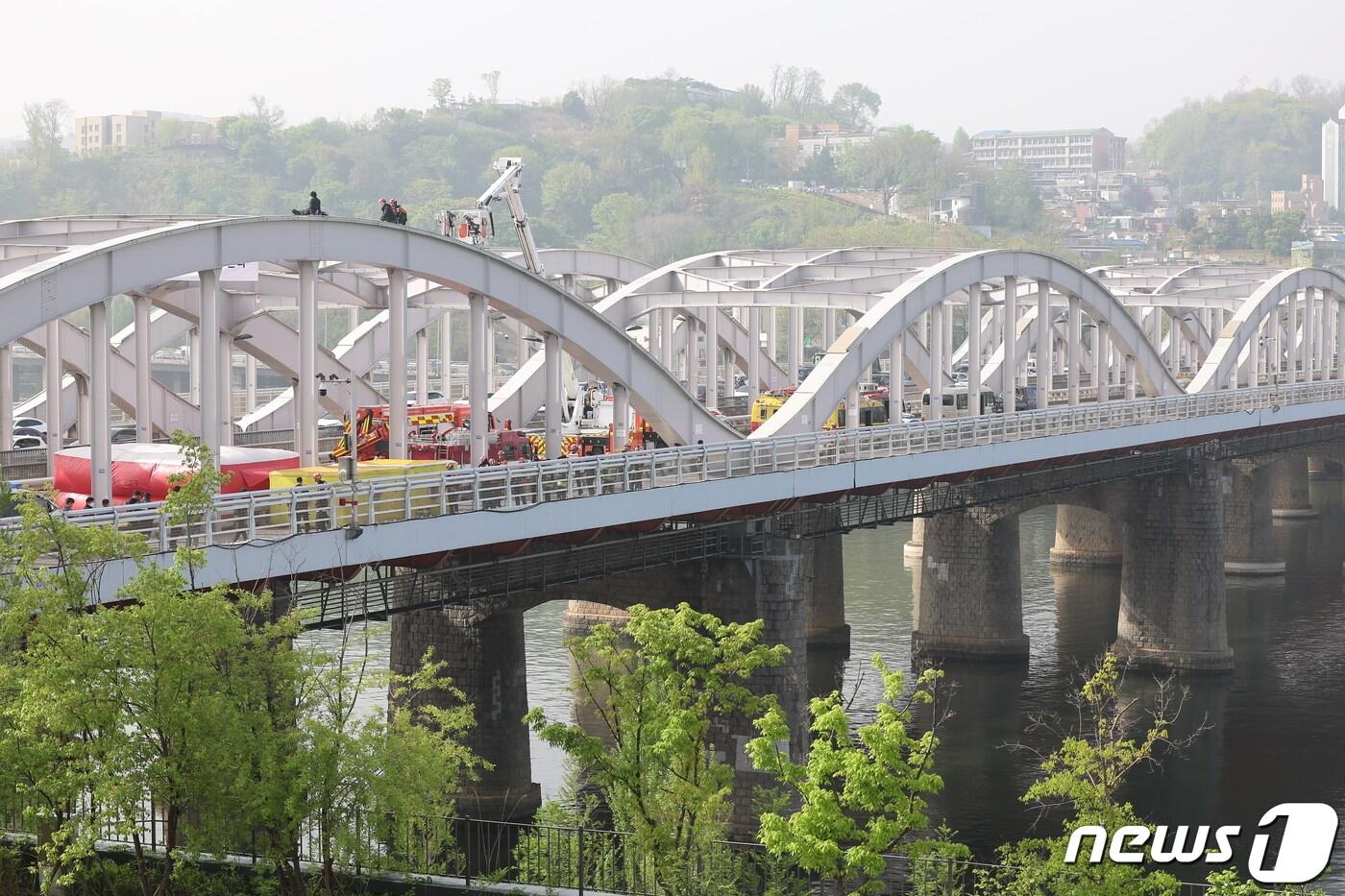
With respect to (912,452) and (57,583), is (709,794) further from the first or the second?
(912,452)

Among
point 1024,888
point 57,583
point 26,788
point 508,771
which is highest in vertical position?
point 57,583

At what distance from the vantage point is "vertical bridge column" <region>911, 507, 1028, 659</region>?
55188mm

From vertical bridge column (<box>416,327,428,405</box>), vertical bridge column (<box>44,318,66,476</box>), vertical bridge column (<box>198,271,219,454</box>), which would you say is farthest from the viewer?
vertical bridge column (<box>416,327,428,405</box>)

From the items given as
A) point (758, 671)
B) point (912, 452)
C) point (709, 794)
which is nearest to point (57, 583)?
point (709, 794)

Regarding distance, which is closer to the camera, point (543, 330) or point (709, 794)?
point (709, 794)

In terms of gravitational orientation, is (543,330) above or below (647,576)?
above

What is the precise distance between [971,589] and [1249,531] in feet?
81.6

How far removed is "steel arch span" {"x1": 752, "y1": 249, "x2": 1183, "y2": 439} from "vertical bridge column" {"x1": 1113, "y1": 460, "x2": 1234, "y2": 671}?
14.0 ft

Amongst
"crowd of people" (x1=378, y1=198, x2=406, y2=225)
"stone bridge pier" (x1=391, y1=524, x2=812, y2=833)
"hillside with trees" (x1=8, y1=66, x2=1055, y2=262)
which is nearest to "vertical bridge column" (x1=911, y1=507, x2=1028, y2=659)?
"stone bridge pier" (x1=391, y1=524, x2=812, y2=833)

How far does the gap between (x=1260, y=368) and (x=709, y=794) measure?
83704 mm

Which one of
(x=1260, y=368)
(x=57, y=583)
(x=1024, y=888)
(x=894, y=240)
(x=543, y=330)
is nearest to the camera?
(x=57, y=583)

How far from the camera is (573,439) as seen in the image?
46.0 meters

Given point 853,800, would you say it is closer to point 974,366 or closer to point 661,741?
point 661,741

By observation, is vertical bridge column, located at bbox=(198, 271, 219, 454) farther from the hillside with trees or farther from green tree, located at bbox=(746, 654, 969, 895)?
the hillside with trees
